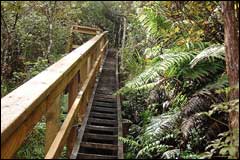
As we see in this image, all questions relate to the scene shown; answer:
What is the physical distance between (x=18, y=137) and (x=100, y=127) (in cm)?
306

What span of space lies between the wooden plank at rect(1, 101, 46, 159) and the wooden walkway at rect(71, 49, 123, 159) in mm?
1601

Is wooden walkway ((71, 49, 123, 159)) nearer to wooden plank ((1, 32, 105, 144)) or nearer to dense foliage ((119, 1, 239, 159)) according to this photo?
dense foliage ((119, 1, 239, 159))

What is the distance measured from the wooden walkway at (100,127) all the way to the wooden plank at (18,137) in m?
1.60

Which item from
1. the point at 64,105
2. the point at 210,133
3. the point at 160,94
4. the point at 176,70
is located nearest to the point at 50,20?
the point at 64,105

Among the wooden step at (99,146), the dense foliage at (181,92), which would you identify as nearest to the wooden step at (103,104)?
the dense foliage at (181,92)

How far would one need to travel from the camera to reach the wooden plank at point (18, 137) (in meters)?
1.85

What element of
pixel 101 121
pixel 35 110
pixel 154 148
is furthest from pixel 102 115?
pixel 35 110

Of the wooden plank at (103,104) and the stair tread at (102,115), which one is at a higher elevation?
the wooden plank at (103,104)

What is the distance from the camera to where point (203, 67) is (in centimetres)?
420

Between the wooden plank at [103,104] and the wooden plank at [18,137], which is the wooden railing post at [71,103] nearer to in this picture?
the wooden plank at [18,137]

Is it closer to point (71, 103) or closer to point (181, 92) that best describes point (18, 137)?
point (71, 103)

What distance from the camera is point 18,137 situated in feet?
6.56

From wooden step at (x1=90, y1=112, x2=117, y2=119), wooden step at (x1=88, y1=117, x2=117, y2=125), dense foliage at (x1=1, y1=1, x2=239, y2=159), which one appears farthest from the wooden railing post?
wooden step at (x1=90, y1=112, x2=117, y2=119)

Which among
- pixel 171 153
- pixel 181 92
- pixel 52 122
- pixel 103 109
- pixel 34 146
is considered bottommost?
pixel 34 146
